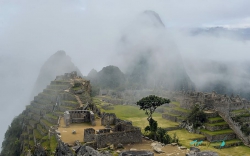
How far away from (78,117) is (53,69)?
3347 inches

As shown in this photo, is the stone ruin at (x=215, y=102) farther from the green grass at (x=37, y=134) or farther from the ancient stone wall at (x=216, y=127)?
the green grass at (x=37, y=134)

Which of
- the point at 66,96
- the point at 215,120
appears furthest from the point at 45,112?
the point at 215,120

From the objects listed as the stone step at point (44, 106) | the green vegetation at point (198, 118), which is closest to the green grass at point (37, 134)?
the stone step at point (44, 106)

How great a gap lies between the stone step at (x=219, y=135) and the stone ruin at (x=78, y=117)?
23537 mm

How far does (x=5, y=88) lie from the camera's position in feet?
476

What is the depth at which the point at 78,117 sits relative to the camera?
2978cm

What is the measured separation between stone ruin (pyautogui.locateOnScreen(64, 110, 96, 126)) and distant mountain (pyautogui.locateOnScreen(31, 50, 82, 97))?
238ft

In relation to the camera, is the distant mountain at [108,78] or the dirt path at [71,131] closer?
the dirt path at [71,131]

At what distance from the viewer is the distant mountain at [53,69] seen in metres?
104

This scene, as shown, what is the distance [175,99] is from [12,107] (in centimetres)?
6483

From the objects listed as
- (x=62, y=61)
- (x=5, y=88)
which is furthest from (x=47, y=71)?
(x=5, y=88)

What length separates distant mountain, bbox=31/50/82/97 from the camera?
103787 mm

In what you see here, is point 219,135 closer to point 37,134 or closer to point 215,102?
point 215,102

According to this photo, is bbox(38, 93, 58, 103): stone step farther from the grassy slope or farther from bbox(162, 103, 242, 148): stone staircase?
bbox(162, 103, 242, 148): stone staircase
